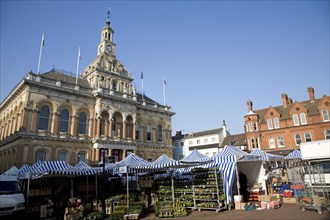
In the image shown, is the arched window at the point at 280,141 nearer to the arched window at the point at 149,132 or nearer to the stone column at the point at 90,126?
the arched window at the point at 149,132

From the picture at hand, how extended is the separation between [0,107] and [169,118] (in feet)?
90.6

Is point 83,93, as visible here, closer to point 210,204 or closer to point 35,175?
point 35,175

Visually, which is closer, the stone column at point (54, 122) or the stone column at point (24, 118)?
the stone column at point (24, 118)

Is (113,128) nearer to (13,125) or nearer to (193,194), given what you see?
(13,125)

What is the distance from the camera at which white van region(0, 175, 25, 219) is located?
11.9 metres

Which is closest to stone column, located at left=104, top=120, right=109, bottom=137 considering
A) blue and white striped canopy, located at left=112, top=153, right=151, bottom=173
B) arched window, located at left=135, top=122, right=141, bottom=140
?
arched window, located at left=135, top=122, right=141, bottom=140

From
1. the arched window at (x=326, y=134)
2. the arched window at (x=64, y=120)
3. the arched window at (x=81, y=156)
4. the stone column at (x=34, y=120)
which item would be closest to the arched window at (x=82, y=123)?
the arched window at (x=64, y=120)

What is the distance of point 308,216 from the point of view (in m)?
10.9

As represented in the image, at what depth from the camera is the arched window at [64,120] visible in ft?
94.0

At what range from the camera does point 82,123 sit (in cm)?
3047

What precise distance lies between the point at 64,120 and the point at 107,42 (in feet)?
52.2

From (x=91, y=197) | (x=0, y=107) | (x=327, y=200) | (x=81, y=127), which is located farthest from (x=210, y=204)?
(x=0, y=107)

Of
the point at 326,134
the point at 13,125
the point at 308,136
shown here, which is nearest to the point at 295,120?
the point at 308,136

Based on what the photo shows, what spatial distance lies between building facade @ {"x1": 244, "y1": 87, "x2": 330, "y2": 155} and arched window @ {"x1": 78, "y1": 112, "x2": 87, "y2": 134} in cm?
2909
